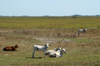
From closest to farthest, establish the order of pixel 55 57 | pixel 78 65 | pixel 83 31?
1. pixel 78 65
2. pixel 55 57
3. pixel 83 31

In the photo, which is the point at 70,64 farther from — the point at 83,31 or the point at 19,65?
the point at 83,31

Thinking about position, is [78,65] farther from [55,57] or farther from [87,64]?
[55,57]

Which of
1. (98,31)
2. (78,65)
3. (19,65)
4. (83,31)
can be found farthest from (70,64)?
(98,31)

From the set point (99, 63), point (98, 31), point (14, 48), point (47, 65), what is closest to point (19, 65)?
point (47, 65)

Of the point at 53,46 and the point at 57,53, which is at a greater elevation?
the point at 57,53

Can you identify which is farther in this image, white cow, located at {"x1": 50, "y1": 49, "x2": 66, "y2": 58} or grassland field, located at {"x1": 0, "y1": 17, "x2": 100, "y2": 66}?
white cow, located at {"x1": 50, "y1": 49, "x2": 66, "y2": 58}

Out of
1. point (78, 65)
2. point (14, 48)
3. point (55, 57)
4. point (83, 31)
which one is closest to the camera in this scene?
point (78, 65)

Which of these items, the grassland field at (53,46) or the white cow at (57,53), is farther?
the white cow at (57,53)

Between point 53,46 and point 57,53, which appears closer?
point 57,53

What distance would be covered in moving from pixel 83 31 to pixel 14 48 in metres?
18.8

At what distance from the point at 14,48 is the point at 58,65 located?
9.32 m

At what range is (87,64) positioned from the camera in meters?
12.6

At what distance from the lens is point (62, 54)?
1758 cm

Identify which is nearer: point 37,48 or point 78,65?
point 78,65
